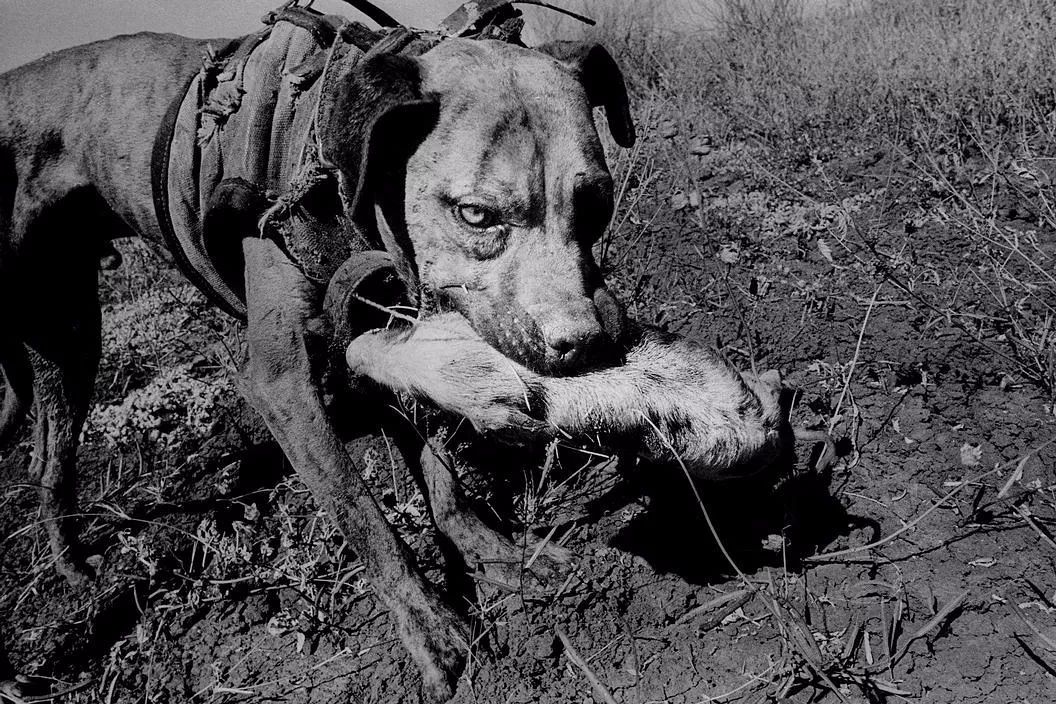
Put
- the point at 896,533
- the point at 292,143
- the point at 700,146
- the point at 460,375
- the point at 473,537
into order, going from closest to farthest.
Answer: the point at 460,375
the point at 896,533
the point at 292,143
the point at 473,537
the point at 700,146

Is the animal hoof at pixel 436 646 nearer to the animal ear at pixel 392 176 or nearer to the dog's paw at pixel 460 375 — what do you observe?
the dog's paw at pixel 460 375

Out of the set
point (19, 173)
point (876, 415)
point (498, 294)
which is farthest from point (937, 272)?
point (19, 173)

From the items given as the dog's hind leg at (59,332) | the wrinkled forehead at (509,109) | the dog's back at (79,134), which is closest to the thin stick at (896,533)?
the wrinkled forehead at (509,109)

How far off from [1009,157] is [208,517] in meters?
3.91

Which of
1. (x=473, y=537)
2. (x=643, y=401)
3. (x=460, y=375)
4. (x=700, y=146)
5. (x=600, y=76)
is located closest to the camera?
(x=643, y=401)

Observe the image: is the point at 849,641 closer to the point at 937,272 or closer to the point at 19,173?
the point at 937,272

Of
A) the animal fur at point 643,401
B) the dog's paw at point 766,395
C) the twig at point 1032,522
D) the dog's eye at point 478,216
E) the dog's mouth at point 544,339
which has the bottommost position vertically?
the twig at point 1032,522

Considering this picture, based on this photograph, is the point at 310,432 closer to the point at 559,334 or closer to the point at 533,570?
the point at 533,570

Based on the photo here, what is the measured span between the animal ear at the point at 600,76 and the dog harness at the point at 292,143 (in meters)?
0.16

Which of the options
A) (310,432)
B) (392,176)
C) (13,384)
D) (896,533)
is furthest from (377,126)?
(13,384)

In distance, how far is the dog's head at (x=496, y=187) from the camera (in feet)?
5.55

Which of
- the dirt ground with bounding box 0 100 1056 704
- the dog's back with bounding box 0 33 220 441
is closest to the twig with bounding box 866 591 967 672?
the dirt ground with bounding box 0 100 1056 704

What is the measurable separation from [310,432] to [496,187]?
36.5 inches

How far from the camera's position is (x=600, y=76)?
219 centimetres
